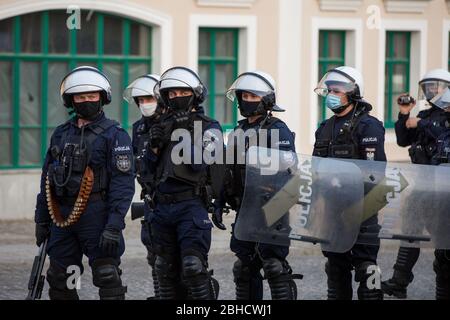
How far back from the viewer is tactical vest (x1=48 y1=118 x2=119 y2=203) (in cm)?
933

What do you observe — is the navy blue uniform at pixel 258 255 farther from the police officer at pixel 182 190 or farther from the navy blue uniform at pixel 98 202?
the navy blue uniform at pixel 98 202

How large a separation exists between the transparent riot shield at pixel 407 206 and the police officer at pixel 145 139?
159 centimetres

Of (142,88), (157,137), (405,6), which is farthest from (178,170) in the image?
(405,6)

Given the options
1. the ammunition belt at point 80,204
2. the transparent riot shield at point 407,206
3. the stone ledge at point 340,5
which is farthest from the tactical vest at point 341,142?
the stone ledge at point 340,5

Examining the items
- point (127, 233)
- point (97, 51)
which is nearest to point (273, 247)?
point (127, 233)

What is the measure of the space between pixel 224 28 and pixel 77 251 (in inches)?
372

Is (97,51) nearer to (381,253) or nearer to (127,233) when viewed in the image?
(127,233)

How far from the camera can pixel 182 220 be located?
9555 millimetres

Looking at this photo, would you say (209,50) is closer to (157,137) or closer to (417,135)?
(417,135)

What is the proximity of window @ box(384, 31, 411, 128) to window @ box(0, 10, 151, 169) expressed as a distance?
4.94 m

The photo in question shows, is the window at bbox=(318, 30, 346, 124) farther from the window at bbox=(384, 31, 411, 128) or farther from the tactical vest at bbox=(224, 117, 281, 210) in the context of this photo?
the tactical vest at bbox=(224, 117, 281, 210)

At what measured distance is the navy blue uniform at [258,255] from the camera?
973 cm

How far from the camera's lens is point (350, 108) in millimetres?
10555

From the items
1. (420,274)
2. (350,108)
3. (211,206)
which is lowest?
(420,274)
